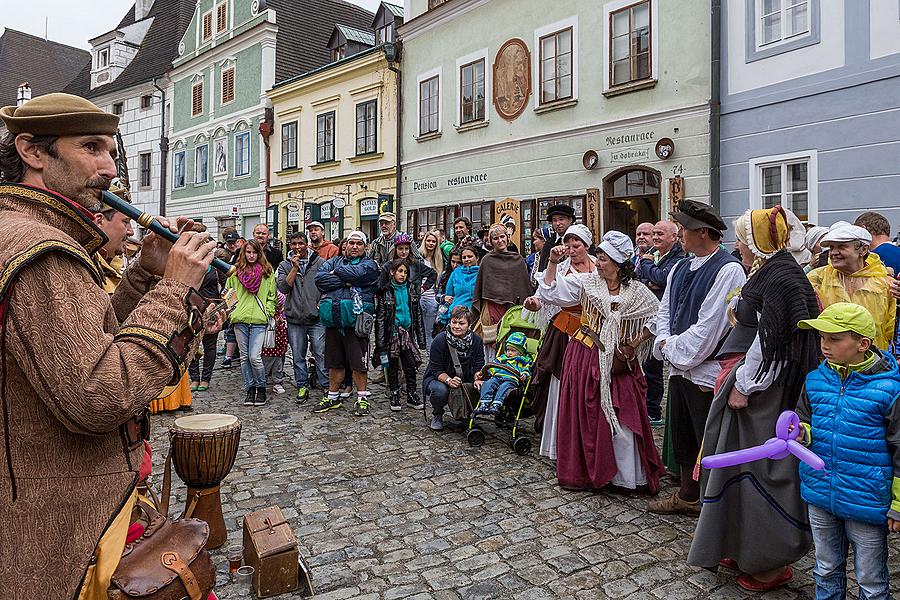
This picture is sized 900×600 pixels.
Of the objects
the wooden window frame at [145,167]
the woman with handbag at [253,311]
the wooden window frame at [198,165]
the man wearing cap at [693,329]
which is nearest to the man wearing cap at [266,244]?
the woman with handbag at [253,311]

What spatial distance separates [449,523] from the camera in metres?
4.38

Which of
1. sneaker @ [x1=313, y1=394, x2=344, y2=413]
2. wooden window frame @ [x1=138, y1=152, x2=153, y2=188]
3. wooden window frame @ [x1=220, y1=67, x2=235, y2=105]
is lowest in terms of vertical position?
sneaker @ [x1=313, y1=394, x2=344, y2=413]

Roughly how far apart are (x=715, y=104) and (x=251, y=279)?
8.19m

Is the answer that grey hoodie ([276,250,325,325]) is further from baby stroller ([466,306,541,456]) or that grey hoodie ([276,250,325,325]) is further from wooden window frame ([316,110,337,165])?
wooden window frame ([316,110,337,165])

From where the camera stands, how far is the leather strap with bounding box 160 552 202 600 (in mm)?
1923

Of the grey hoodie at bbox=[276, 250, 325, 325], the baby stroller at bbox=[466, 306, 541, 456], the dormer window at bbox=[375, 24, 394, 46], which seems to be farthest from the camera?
the dormer window at bbox=[375, 24, 394, 46]

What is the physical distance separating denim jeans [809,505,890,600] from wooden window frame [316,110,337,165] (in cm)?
1978

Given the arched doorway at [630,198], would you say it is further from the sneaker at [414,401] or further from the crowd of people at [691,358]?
the sneaker at [414,401]

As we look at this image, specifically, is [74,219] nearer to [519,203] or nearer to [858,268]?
[858,268]

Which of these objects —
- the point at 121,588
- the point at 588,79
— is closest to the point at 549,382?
the point at 121,588

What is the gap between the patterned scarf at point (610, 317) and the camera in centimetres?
490

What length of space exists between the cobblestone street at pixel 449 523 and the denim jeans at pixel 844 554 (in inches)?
16.8

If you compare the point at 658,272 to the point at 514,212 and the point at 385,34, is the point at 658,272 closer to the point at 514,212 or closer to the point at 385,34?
the point at 514,212

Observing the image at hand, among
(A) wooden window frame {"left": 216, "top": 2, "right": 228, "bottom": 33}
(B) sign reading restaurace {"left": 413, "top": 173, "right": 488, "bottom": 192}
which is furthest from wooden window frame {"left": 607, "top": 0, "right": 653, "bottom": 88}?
(A) wooden window frame {"left": 216, "top": 2, "right": 228, "bottom": 33}
